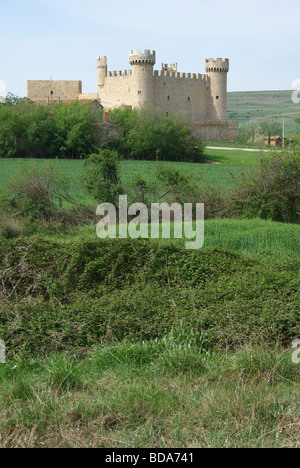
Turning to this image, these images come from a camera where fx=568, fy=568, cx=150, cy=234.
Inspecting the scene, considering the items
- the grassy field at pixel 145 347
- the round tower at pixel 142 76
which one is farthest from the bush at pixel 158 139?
the grassy field at pixel 145 347

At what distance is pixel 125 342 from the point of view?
6918mm

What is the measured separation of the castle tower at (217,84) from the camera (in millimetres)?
72750

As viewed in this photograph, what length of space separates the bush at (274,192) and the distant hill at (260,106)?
12058 cm

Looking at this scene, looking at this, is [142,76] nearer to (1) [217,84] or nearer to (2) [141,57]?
(2) [141,57]

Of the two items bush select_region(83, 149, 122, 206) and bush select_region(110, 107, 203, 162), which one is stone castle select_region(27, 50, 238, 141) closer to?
bush select_region(110, 107, 203, 162)

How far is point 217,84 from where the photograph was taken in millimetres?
73000

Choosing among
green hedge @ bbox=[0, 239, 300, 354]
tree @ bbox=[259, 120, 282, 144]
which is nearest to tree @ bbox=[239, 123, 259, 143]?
tree @ bbox=[259, 120, 282, 144]

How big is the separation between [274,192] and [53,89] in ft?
Result: 216

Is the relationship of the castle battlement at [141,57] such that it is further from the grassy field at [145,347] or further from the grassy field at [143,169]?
the grassy field at [145,347]

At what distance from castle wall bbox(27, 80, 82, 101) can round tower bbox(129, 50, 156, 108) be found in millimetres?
12581

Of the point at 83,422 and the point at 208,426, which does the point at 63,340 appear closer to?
the point at 83,422

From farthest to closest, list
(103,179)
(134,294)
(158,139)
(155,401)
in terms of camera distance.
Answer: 1. (158,139)
2. (103,179)
3. (134,294)
4. (155,401)

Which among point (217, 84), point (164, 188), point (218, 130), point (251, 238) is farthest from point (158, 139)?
point (251, 238)

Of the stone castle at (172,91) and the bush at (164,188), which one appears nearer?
the bush at (164,188)
